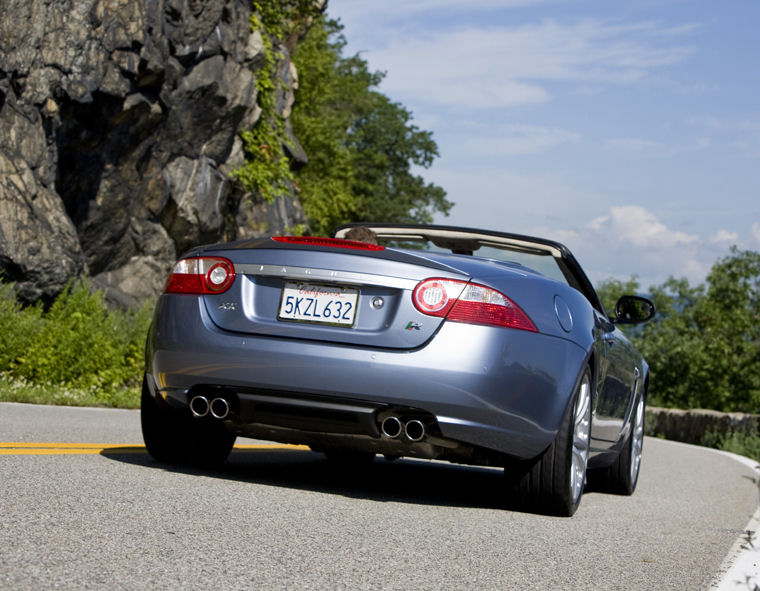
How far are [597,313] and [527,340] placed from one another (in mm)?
1670

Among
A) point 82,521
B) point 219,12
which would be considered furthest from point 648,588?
point 219,12

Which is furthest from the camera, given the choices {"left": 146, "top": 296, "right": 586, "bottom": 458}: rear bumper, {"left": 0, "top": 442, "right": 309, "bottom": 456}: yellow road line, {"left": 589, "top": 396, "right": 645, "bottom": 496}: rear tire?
{"left": 589, "top": 396, "right": 645, "bottom": 496}: rear tire

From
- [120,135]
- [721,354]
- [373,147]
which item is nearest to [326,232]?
[373,147]

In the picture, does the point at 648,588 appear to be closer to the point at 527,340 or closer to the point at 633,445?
the point at 527,340

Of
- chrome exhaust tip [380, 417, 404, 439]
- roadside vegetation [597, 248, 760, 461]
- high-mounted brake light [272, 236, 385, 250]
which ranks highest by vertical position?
high-mounted brake light [272, 236, 385, 250]

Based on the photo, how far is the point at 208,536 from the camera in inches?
166

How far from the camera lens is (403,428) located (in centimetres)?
560

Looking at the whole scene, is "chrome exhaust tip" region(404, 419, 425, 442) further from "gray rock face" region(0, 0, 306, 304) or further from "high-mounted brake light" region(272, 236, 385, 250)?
"gray rock face" region(0, 0, 306, 304)

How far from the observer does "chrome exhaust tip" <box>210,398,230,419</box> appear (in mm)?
5875

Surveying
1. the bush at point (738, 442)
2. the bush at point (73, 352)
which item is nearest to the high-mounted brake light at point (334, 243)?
the bush at point (73, 352)

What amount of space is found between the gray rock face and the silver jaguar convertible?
41.0 ft

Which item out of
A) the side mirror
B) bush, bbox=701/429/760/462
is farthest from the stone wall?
the side mirror

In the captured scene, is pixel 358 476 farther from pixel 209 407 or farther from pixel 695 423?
pixel 695 423

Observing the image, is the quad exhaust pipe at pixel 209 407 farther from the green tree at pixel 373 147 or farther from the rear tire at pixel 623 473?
the green tree at pixel 373 147
